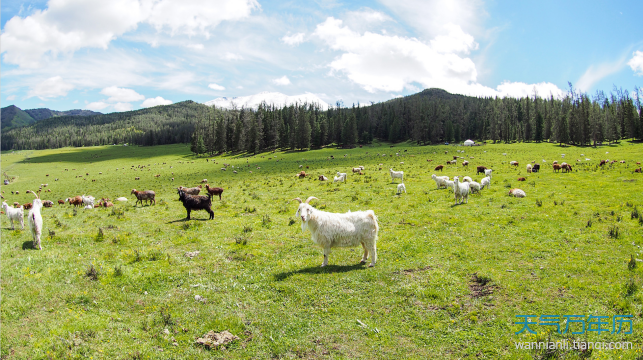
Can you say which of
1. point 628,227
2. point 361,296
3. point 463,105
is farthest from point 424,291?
point 463,105

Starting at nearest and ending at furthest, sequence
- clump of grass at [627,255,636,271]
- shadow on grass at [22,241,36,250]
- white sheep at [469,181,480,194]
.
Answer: clump of grass at [627,255,636,271] < shadow on grass at [22,241,36,250] < white sheep at [469,181,480,194]

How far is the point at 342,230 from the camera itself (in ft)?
34.5

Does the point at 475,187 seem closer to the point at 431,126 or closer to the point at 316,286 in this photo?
the point at 316,286

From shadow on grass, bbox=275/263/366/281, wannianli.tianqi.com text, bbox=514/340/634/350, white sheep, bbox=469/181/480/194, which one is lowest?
wannianli.tianqi.com text, bbox=514/340/634/350

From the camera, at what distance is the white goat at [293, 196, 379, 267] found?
1053 centimetres

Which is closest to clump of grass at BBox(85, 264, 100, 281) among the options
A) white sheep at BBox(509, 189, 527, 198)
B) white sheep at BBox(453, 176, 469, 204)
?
white sheep at BBox(453, 176, 469, 204)

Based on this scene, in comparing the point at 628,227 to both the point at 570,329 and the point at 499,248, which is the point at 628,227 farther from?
the point at 570,329

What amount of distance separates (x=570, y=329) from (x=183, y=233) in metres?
15.2

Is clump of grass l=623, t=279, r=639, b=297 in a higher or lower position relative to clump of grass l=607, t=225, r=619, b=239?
lower

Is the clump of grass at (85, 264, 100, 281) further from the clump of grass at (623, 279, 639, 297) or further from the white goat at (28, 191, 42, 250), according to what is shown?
the clump of grass at (623, 279, 639, 297)

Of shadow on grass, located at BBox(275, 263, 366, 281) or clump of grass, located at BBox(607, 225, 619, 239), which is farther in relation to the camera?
clump of grass, located at BBox(607, 225, 619, 239)

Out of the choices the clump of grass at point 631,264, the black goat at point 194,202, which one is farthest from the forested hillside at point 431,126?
the clump of grass at point 631,264

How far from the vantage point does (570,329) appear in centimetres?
662

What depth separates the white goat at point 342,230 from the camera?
10.5 metres
